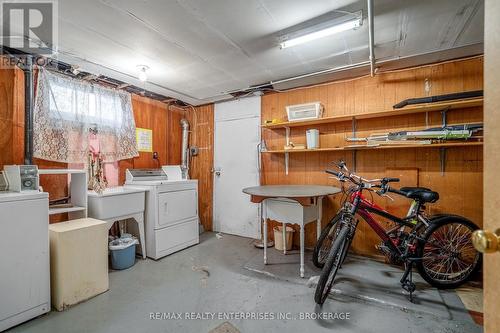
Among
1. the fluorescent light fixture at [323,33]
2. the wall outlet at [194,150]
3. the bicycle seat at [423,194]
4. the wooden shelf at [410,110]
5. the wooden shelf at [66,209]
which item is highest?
the fluorescent light fixture at [323,33]

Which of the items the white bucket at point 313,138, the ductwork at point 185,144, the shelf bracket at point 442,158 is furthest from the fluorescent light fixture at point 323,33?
the ductwork at point 185,144

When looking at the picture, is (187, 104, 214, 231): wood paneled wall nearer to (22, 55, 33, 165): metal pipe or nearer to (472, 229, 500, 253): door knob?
(22, 55, 33, 165): metal pipe

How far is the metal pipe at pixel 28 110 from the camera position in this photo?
241 cm

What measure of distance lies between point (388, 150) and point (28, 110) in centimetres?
411

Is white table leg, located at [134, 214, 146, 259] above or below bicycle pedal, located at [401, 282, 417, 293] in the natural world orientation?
above

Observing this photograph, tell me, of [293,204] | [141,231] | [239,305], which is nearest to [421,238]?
[293,204]

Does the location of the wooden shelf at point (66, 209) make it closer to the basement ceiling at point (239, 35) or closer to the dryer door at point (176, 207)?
the dryer door at point (176, 207)

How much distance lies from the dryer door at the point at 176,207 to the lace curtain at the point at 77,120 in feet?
3.10

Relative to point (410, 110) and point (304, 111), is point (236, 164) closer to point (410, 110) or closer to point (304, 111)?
point (304, 111)

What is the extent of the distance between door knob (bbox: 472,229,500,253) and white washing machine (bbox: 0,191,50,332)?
2.69 metres

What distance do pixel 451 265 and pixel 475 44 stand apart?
2244mm

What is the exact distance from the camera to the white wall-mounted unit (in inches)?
124

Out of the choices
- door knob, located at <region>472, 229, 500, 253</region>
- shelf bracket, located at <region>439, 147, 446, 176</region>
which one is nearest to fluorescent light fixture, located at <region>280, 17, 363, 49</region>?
shelf bracket, located at <region>439, 147, 446, 176</region>

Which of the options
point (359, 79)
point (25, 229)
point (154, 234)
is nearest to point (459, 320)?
point (359, 79)
